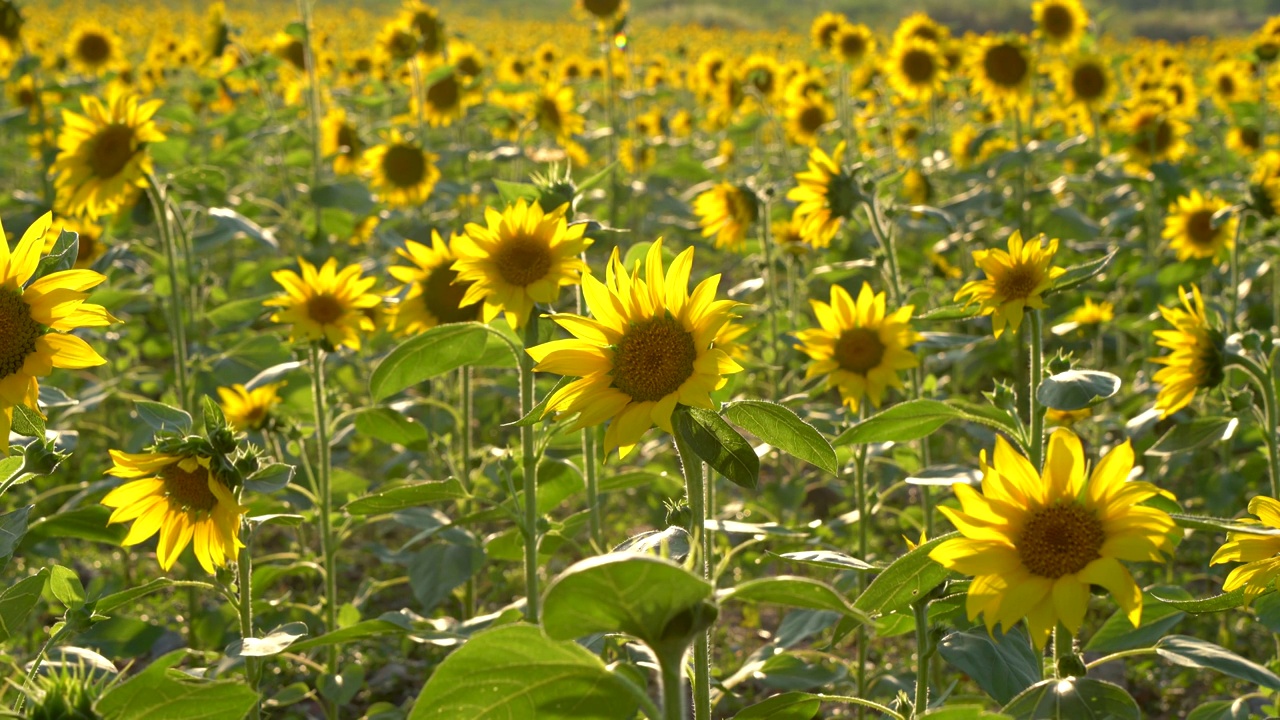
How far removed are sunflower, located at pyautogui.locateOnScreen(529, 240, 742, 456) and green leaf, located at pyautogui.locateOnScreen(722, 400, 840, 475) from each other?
5 cm

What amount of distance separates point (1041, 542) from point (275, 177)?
22.3 ft

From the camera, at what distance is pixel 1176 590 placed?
1.85 m

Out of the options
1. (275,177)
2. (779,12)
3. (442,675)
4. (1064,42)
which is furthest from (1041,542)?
(779,12)

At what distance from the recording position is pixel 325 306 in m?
2.76

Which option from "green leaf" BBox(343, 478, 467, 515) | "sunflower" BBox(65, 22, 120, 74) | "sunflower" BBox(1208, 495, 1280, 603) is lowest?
"sunflower" BBox(1208, 495, 1280, 603)

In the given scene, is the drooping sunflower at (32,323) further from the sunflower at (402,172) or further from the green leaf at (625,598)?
the sunflower at (402,172)

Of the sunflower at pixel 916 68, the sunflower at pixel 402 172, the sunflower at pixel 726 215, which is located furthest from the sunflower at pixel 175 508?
the sunflower at pixel 916 68

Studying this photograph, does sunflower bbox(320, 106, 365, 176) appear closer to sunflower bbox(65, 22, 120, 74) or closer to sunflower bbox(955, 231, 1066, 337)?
sunflower bbox(65, 22, 120, 74)

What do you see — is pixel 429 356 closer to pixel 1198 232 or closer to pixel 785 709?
pixel 785 709

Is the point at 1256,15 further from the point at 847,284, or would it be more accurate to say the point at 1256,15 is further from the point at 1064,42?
the point at 847,284

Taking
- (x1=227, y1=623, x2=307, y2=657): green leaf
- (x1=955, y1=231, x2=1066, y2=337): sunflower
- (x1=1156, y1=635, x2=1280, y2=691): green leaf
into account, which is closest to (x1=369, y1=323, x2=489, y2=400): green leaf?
(x1=227, y1=623, x2=307, y2=657): green leaf

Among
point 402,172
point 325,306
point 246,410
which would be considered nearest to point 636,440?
point 325,306

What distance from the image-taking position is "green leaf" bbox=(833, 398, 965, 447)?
1.72m

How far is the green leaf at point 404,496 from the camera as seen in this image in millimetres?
1793
